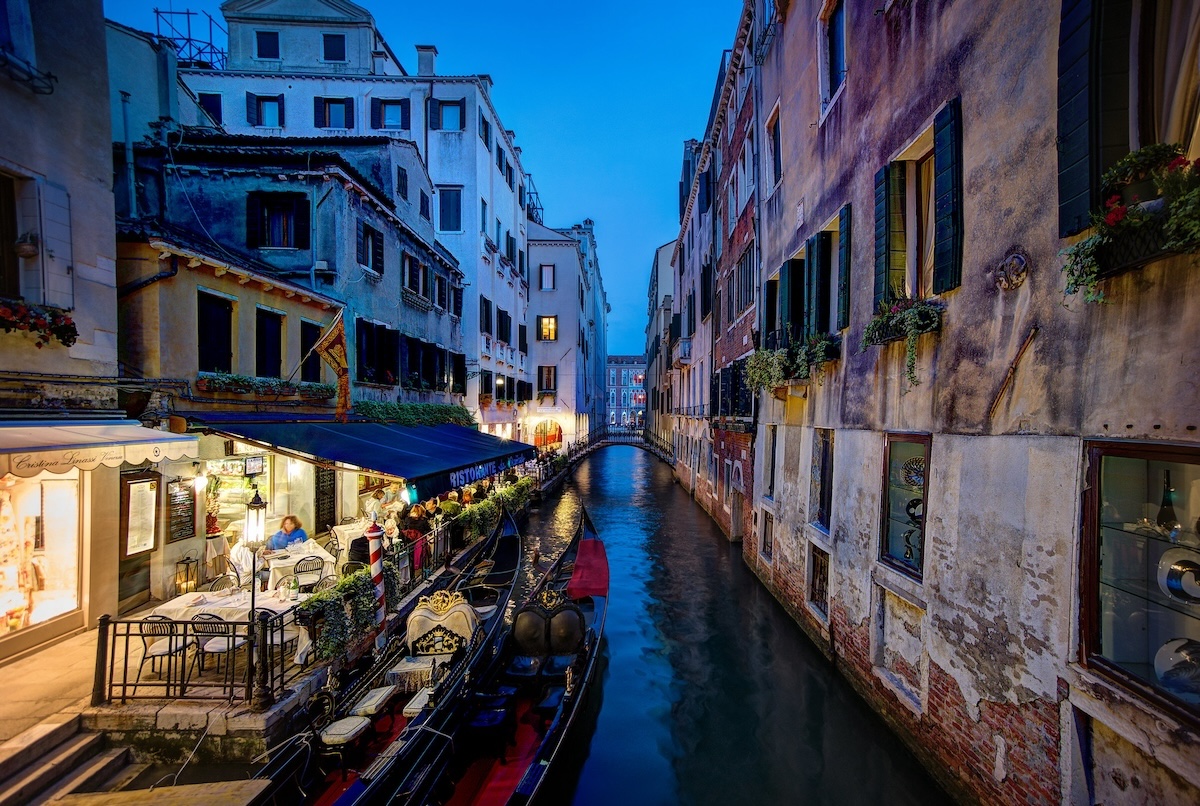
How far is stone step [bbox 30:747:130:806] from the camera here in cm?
455

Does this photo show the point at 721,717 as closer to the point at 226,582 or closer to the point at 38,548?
the point at 226,582

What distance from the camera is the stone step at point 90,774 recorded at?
4.55m

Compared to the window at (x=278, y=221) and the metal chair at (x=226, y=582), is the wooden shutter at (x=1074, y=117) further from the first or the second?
the window at (x=278, y=221)

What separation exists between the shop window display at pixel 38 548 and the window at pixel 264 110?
2012 centimetres

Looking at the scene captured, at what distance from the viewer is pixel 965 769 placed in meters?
4.66

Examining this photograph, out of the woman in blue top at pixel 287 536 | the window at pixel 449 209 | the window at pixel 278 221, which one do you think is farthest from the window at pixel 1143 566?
the window at pixel 449 209

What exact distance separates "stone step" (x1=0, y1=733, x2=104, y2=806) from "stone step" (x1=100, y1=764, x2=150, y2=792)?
0.31 m

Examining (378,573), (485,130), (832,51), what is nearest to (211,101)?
(485,130)

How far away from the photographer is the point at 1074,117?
3617mm

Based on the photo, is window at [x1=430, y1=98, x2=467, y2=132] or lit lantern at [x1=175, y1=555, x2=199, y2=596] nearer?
lit lantern at [x1=175, y1=555, x2=199, y2=596]

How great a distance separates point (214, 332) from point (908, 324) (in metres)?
9.79

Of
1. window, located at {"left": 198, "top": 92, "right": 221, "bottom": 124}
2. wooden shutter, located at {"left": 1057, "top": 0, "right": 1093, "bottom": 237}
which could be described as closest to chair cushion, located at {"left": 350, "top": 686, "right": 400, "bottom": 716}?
wooden shutter, located at {"left": 1057, "top": 0, "right": 1093, "bottom": 237}

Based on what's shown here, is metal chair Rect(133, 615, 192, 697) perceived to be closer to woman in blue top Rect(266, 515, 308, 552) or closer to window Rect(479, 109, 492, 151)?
woman in blue top Rect(266, 515, 308, 552)

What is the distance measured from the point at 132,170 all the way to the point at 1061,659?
49.1 ft
